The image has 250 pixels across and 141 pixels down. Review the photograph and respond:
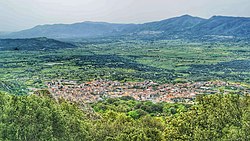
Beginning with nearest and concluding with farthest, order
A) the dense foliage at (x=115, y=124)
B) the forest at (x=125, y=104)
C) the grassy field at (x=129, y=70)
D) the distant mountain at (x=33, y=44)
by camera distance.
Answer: the dense foliage at (x=115, y=124)
the forest at (x=125, y=104)
the grassy field at (x=129, y=70)
the distant mountain at (x=33, y=44)

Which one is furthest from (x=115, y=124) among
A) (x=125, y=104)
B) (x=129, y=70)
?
(x=129, y=70)

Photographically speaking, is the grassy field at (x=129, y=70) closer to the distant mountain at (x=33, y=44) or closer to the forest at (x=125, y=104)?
the forest at (x=125, y=104)

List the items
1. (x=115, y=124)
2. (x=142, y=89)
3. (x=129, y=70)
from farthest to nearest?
(x=129, y=70) < (x=142, y=89) < (x=115, y=124)

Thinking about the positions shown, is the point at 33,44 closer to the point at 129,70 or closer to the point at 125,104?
the point at 129,70

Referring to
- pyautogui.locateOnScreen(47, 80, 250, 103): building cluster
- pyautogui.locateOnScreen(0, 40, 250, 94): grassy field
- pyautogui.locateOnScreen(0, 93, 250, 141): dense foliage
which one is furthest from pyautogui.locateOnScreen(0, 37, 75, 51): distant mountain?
pyautogui.locateOnScreen(0, 93, 250, 141): dense foliage

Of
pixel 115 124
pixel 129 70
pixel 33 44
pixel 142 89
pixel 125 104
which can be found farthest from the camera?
pixel 33 44

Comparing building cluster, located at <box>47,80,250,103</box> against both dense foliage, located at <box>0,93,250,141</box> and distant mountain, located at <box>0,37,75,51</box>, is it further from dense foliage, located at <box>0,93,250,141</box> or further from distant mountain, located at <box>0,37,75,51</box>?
distant mountain, located at <box>0,37,75,51</box>

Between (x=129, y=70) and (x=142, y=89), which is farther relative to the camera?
(x=129, y=70)

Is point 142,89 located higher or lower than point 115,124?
lower

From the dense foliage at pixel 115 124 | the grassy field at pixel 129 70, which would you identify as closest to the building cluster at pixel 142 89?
the grassy field at pixel 129 70
